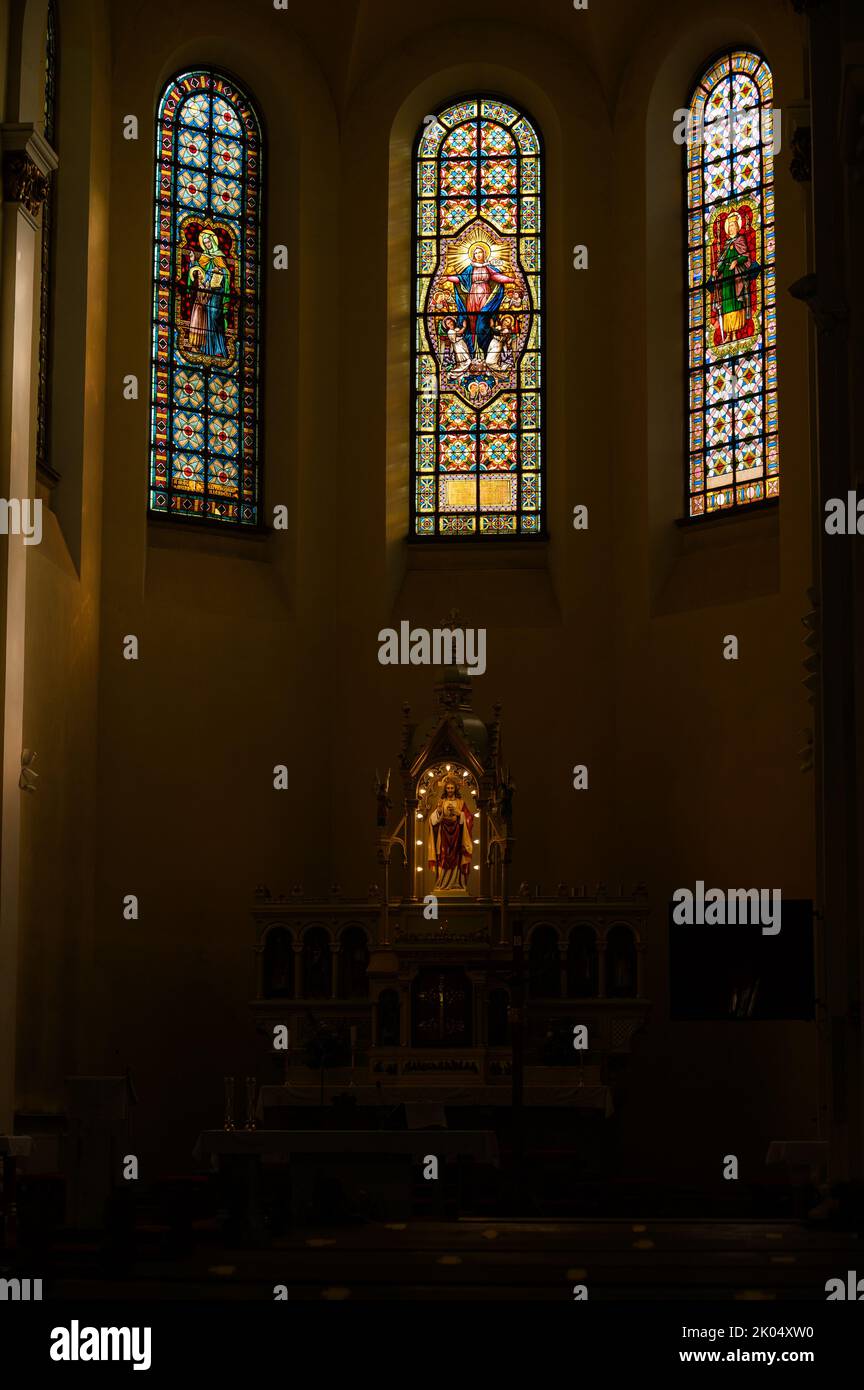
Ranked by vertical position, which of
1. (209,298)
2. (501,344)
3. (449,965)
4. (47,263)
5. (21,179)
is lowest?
(449,965)

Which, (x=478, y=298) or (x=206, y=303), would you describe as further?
(x=478, y=298)

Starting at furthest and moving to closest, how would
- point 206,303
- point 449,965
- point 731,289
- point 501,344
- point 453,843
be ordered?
1. point 501,344
2. point 206,303
3. point 731,289
4. point 453,843
5. point 449,965

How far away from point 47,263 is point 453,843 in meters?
6.73

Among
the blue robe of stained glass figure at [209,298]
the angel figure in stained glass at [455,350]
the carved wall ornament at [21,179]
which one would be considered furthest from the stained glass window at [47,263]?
the angel figure in stained glass at [455,350]

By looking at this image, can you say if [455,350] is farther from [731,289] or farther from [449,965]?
[449,965]

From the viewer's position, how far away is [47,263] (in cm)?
1995

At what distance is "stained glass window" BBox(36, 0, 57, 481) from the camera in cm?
1966

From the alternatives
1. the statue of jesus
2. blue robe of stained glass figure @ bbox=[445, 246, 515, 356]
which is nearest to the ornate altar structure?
the statue of jesus

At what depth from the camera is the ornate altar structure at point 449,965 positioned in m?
18.6

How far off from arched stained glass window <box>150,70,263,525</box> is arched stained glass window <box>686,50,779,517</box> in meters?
4.69

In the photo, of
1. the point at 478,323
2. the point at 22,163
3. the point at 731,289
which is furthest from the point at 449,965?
the point at 22,163

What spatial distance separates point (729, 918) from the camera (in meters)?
18.8

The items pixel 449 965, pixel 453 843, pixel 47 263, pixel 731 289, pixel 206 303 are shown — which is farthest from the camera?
pixel 206 303

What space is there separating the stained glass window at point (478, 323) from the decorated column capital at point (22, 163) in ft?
20.2
